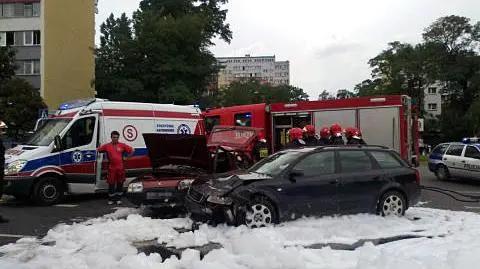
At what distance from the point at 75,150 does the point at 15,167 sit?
145cm

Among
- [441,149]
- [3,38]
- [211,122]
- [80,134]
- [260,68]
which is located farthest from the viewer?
[260,68]

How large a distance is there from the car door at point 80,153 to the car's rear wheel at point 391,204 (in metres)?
7.25

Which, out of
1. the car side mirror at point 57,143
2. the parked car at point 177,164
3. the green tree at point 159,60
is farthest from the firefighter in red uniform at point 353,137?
the green tree at point 159,60

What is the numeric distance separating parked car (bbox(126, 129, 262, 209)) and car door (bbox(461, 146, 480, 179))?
29.5 ft

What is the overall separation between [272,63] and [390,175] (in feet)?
425

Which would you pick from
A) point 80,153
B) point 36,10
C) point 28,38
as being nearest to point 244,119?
point 80,153

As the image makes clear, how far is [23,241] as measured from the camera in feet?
29.3

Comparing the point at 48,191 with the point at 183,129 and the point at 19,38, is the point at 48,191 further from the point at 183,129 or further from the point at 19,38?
the point at 19,38

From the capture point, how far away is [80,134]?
14484mm

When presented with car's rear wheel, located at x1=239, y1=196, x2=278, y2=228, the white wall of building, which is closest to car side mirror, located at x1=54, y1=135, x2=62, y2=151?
car's rear wheel, located at x1=239, y1=196, x2=278, y2=228

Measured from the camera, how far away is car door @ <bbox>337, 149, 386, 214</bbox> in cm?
1005

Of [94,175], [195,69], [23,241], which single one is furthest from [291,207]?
[195,69]

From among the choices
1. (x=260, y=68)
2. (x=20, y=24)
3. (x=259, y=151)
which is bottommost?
(x=259, y=151)

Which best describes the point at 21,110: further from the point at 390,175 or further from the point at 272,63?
the point at 272,63
